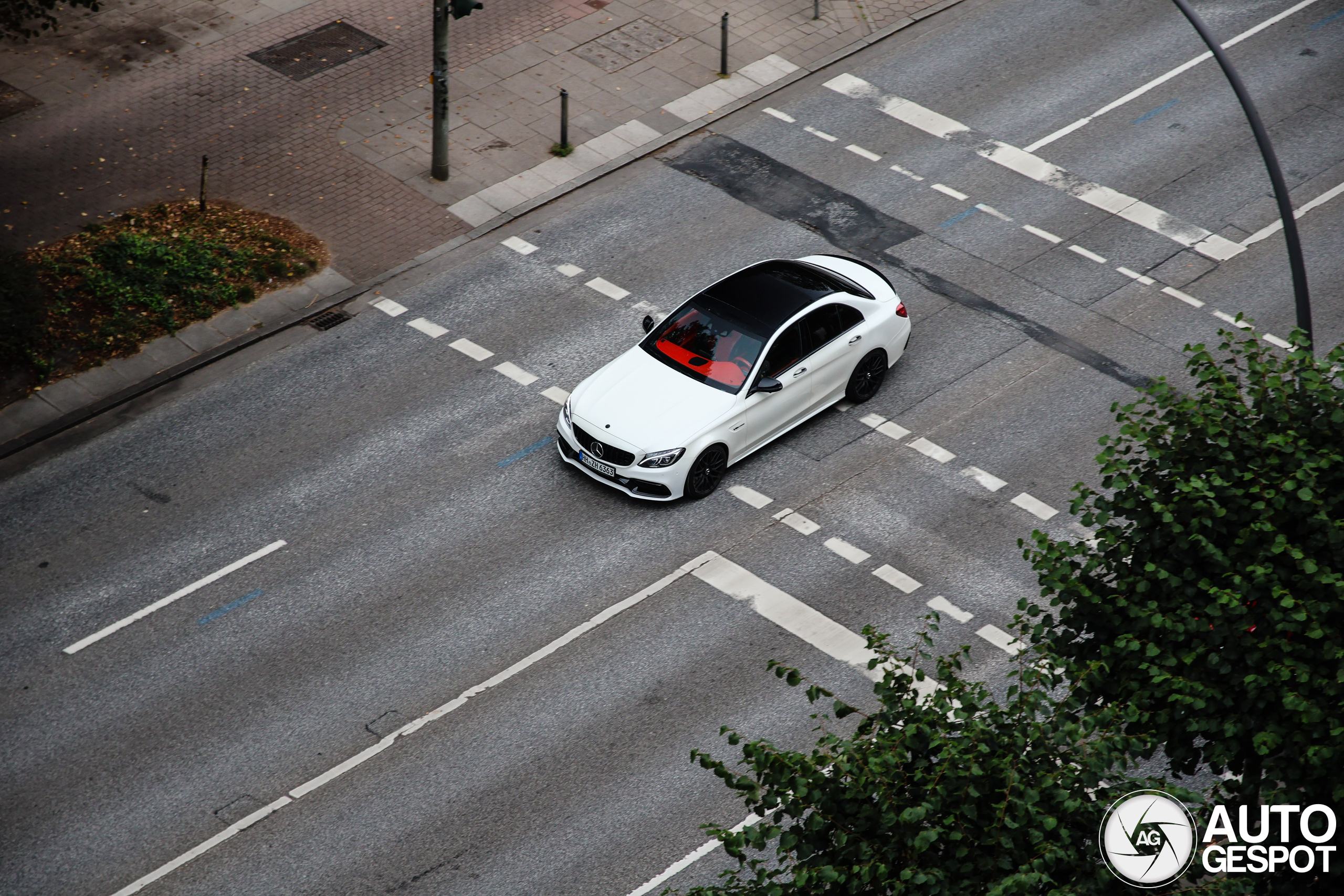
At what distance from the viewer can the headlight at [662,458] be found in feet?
50.8

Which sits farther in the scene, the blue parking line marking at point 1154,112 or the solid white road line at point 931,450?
the blue parking line marking at point 1154,112

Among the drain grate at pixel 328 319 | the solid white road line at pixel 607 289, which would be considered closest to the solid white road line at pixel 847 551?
the solid white road line at pixel 607 289

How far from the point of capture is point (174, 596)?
48.2ft

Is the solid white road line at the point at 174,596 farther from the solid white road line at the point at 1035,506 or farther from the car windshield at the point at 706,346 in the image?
the solid white road line at the point at 1035,506

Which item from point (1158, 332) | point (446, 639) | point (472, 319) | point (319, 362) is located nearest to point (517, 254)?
point (472, 319)

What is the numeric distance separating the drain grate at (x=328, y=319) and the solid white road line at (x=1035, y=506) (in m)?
9.00

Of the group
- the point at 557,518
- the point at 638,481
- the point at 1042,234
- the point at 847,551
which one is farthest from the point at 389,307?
the point at 1042,234

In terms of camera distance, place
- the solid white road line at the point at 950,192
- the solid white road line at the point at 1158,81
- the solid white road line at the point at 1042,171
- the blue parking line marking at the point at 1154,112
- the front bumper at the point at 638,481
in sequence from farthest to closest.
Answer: the blue parking line marking at the point at 1154,112, the solid white road line at the point at 1158,81, the solid white road line at the point at 950,192, the solid white road line at the point at 1042,171, the front bumper at the point at 638,481

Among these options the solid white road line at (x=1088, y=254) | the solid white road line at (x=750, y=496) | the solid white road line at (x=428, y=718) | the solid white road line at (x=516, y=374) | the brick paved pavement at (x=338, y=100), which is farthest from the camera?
the brick paved pavement at (x=338, y=100)

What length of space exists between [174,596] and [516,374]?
16.7 ft

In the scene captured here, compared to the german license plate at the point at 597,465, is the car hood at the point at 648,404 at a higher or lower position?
higher

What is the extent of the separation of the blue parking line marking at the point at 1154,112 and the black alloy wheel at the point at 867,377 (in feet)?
26.1

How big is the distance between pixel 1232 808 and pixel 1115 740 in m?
1.45

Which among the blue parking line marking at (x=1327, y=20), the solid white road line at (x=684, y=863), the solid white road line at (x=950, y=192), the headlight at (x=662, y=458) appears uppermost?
the blue parking line marking at (x=1327, y=20)
